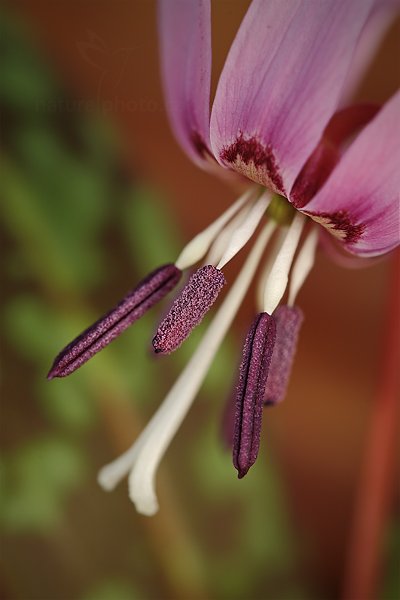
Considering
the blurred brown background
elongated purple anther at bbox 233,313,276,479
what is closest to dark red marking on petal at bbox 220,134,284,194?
elongated purple anther at bbox 233,313,276,479

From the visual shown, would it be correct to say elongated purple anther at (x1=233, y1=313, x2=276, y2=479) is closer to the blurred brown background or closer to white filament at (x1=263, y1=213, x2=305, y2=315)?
white filament at (x1=263, y1=213, x2=305, y2=315)

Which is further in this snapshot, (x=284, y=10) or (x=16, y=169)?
(x=16, y=169)

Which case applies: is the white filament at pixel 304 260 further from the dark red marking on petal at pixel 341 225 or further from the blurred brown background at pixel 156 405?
the blurred brown background at pixel 156 405

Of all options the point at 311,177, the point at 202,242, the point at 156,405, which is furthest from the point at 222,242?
the point at 156,405

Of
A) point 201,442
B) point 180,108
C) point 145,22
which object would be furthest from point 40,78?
point 201,442

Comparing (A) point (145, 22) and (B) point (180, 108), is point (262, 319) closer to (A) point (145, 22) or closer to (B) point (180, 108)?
(B) point (180, 108)

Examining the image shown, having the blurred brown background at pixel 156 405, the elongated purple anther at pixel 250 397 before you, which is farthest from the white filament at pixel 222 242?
the blurred brown background at pixel 156 405

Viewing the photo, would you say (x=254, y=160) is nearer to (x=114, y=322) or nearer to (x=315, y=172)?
(x=315, y=172)
